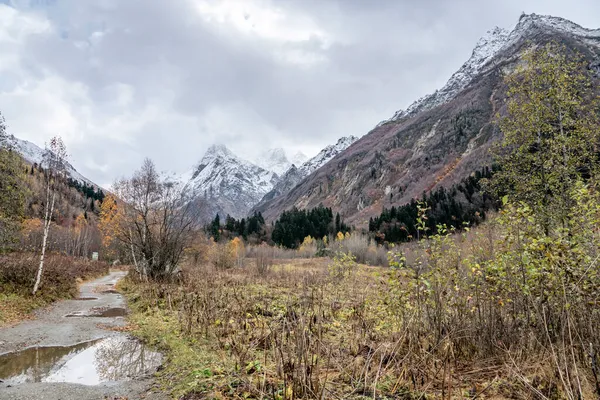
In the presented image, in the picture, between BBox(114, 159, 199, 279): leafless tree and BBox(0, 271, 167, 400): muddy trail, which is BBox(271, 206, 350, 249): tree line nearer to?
BBox(114, 159, 199, 279): leafless tree

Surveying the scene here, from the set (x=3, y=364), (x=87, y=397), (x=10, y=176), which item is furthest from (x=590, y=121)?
(x=10, y=176)

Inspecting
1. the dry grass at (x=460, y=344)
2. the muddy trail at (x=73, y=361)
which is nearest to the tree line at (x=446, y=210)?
the muddy trail at (x=73, y=361)

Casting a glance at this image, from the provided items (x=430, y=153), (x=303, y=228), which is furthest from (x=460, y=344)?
(x=430, y=153)

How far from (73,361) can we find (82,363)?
26cm

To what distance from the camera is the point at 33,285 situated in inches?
551

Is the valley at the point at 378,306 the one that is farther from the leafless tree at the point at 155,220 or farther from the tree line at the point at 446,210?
the tree line at the point at 446,210

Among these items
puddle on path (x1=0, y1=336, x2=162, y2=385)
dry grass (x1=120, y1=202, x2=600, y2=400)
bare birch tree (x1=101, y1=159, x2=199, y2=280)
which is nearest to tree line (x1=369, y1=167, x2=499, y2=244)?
bare birch tree (x1=101, y1=159, x2=199, y2=280)

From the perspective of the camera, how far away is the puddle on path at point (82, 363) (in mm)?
5680

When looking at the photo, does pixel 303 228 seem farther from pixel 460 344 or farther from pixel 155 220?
pixel 460 344

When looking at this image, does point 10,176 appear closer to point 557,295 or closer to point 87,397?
point 87,397

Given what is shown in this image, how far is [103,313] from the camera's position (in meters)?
12.5

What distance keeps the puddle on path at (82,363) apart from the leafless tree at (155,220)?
11081mm

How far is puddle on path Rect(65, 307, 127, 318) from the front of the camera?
12.0m

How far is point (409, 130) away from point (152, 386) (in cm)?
16457
